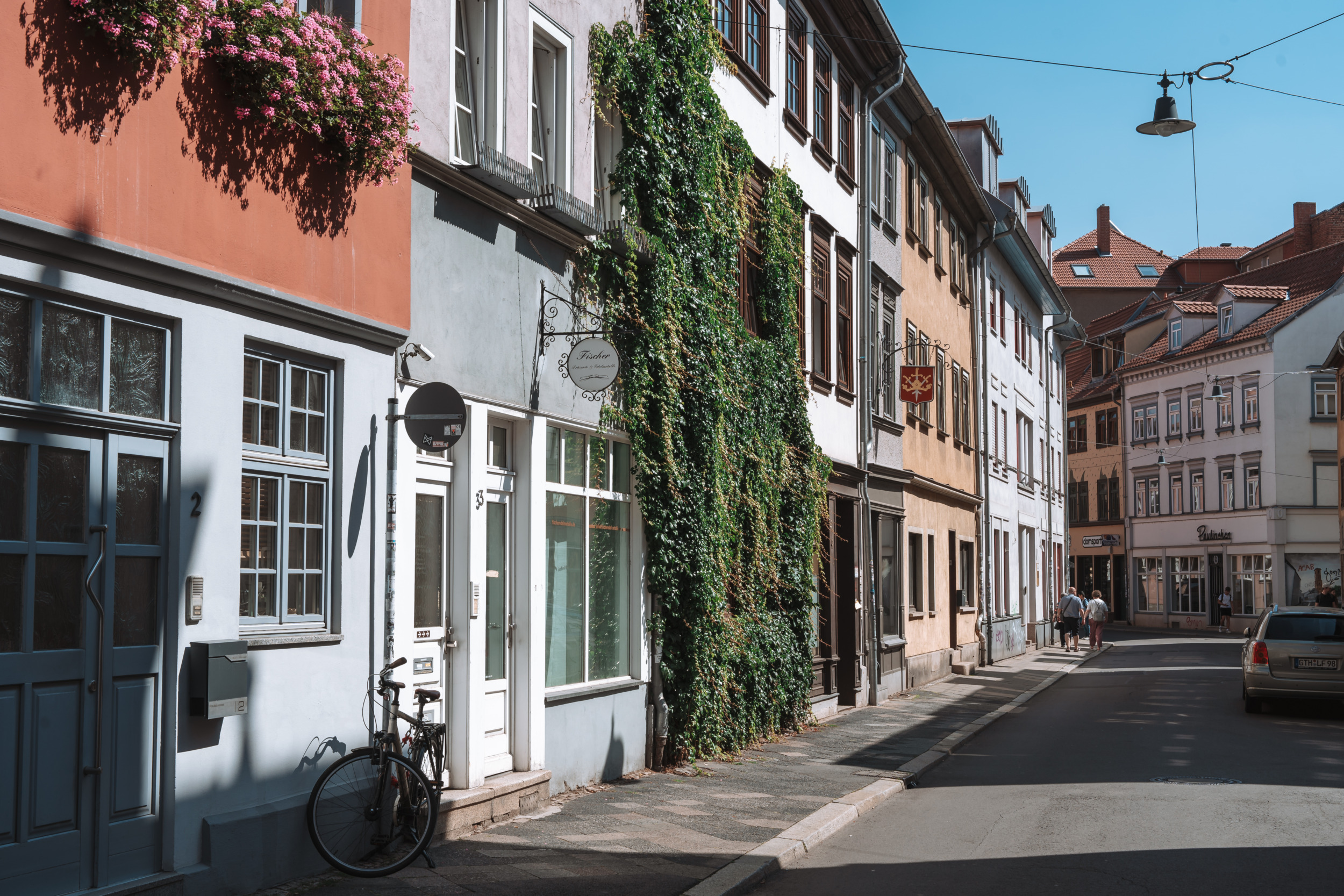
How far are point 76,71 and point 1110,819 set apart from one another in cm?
874

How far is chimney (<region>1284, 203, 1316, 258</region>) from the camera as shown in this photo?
216 feet

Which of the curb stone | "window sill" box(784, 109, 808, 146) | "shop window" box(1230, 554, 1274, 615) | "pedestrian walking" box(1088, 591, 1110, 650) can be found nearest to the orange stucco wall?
the curb stone

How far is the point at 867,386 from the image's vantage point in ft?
71.1

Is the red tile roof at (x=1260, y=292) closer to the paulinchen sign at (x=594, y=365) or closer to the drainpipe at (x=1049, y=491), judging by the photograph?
the drainpipe at (x=1049, y=491)

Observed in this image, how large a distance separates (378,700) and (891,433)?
52.0 feet

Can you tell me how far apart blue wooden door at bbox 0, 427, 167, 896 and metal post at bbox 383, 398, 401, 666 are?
1.96 m

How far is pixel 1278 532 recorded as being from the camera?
180 feet

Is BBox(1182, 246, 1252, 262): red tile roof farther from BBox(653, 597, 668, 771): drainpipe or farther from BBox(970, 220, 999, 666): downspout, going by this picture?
BBox(653, 597, 668, 771): drainpipe

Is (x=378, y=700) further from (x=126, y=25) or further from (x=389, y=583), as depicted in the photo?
(x=126, y=25)

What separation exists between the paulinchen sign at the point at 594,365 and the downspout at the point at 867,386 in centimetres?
1057

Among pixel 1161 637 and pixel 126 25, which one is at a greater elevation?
pixel 126 25

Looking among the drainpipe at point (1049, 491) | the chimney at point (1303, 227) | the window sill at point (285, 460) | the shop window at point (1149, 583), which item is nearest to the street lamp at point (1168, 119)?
the window sill at point (285, 460)

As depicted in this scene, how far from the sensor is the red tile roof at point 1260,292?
5728 cm

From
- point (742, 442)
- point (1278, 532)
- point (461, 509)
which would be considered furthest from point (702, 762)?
point (1278, 532)
